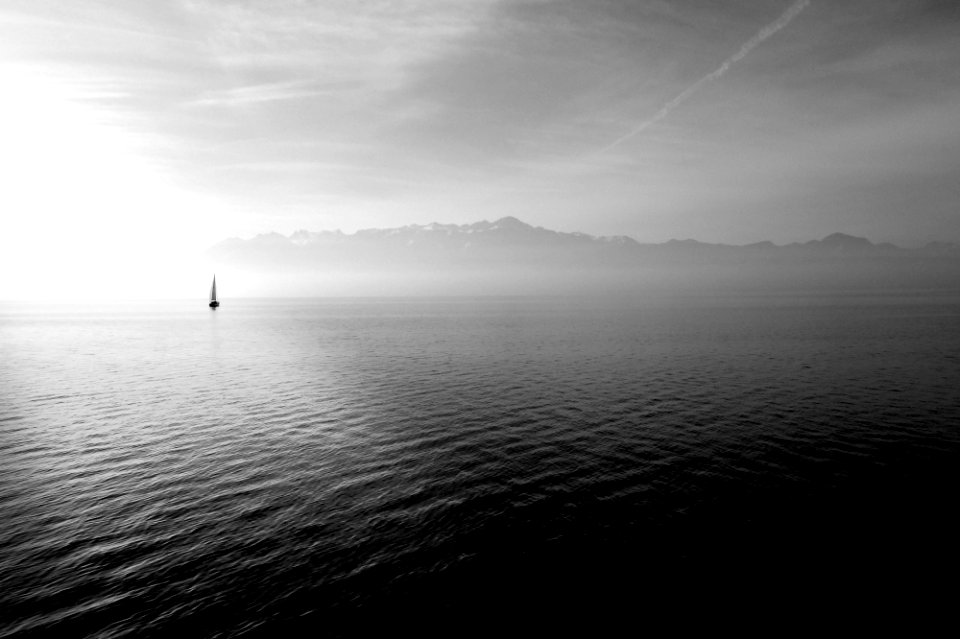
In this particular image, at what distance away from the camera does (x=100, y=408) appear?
57.0m

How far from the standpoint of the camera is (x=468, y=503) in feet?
99.4

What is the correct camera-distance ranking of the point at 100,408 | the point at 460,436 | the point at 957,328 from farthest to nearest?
the point at 957,328 → the point at 100,408 → the point at 460,436

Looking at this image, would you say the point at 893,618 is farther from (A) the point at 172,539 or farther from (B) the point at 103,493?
(B) the point at 103,493

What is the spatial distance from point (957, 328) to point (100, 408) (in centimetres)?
20628

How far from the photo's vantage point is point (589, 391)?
209ft

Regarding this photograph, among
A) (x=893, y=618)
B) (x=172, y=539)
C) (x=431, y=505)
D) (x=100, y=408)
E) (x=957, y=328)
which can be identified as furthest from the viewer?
(x=957, y=328)

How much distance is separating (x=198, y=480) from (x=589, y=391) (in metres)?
47.9

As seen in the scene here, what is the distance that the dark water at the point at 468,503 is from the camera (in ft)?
68.2

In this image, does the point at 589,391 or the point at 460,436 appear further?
the point at 589,391

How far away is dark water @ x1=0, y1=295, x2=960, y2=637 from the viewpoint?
2080 centimetres

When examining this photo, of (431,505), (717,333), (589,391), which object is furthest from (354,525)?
(717,333)

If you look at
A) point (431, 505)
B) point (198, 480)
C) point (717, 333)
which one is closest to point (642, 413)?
point (431, 505)

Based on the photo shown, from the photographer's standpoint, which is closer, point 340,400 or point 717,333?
point 340,400

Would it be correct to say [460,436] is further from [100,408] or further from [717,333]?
[717,333]
